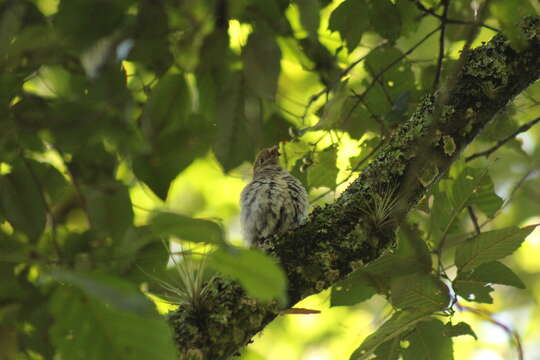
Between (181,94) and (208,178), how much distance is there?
17.3 ft

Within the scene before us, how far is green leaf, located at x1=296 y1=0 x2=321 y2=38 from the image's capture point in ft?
4.08

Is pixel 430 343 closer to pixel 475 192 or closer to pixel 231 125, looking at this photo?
pixel 475 192

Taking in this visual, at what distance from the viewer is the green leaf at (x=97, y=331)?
1.19 metres

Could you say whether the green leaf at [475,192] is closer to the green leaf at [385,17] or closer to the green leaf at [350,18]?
the green leaf at [385,17]

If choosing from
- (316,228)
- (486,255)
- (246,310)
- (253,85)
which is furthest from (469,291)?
(253,85)

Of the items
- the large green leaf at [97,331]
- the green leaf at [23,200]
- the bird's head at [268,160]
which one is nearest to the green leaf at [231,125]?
the large green leaf at [97,331]

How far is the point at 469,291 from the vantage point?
236 cm

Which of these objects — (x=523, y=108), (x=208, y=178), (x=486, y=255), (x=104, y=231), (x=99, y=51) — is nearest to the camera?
(x=99, y=51)

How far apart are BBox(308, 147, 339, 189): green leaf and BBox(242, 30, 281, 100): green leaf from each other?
1.83 metres

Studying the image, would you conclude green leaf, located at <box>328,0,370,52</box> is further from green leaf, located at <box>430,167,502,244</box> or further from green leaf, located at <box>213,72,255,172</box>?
green leaf, located at <box>213,72,255,172</box>

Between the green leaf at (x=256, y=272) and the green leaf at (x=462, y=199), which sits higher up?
the green leaf at (x=462, y=199)

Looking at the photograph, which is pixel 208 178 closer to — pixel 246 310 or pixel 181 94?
pixel 246 310

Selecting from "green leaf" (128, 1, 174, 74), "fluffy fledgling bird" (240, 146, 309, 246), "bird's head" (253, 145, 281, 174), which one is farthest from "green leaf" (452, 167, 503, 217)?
"bird's head" (253, 145, 281, 174)

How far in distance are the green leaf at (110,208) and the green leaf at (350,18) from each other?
1.29 m
